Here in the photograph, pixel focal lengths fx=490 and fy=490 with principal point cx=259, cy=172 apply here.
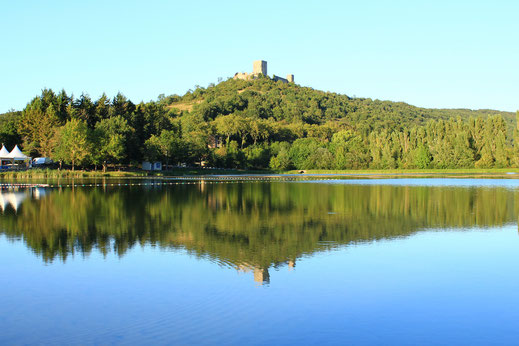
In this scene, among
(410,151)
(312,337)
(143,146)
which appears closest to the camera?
(312,337)

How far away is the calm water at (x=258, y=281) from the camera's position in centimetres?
670

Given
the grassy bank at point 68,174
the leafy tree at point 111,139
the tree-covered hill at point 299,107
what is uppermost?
the tree-covered hill at point 299,107

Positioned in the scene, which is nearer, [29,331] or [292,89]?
[29,331]

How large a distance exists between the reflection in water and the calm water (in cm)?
9

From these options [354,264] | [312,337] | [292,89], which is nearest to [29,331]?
[312,337]

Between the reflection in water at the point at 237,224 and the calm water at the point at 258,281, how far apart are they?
85 mm

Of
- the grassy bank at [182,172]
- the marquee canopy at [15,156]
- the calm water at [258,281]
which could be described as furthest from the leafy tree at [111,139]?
the calm water at [258,281]

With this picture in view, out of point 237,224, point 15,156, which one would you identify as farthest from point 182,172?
point 237,224

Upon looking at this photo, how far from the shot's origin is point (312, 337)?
6.44 metres

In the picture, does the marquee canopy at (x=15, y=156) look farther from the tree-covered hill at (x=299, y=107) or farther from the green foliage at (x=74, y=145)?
the tree-covered hill at (x=299, y=107)

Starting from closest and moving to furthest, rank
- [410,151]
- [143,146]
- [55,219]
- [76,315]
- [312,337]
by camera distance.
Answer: [312,337] → [76,315] → [55,219] → [143,146] → [410,151]

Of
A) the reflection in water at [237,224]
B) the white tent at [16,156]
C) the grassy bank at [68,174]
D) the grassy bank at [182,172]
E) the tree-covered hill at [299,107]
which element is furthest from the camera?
the tree-covered hill at [299,107]

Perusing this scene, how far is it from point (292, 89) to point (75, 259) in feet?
584

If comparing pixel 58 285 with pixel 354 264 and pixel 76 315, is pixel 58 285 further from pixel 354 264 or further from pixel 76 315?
pixel 354 264
